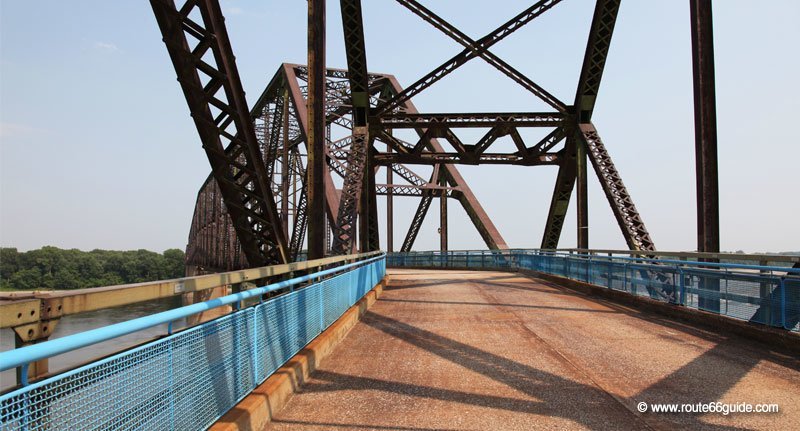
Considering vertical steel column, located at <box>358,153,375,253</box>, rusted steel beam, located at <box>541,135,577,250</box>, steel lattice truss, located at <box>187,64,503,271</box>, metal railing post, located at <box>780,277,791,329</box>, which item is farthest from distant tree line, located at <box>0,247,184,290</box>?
metal railing post, located at <box>780,277,791,329</box>

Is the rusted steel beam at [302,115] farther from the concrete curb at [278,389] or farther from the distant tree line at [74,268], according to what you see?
the distant tree line at [74,268]

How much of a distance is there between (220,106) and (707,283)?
28.4ft

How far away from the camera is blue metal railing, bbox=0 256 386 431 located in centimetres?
239

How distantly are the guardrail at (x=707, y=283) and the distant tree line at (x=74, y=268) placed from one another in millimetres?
76251

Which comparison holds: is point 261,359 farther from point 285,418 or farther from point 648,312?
point 648,312

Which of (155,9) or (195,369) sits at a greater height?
(155,9)

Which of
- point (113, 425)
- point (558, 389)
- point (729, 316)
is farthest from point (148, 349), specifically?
point (729, 316)

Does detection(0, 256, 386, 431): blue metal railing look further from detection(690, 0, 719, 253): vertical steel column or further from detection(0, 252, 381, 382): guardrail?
detection(690, 0, 719, 253): vertical steel column

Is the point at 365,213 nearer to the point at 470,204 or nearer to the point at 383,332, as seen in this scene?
the point at 383,332

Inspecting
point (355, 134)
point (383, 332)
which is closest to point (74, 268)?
point (355, 134)

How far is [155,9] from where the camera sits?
6.37 m

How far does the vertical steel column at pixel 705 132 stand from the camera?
9.85m

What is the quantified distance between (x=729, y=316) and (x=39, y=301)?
968 cm

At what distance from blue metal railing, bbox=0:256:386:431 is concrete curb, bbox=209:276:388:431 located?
92 millimetres
